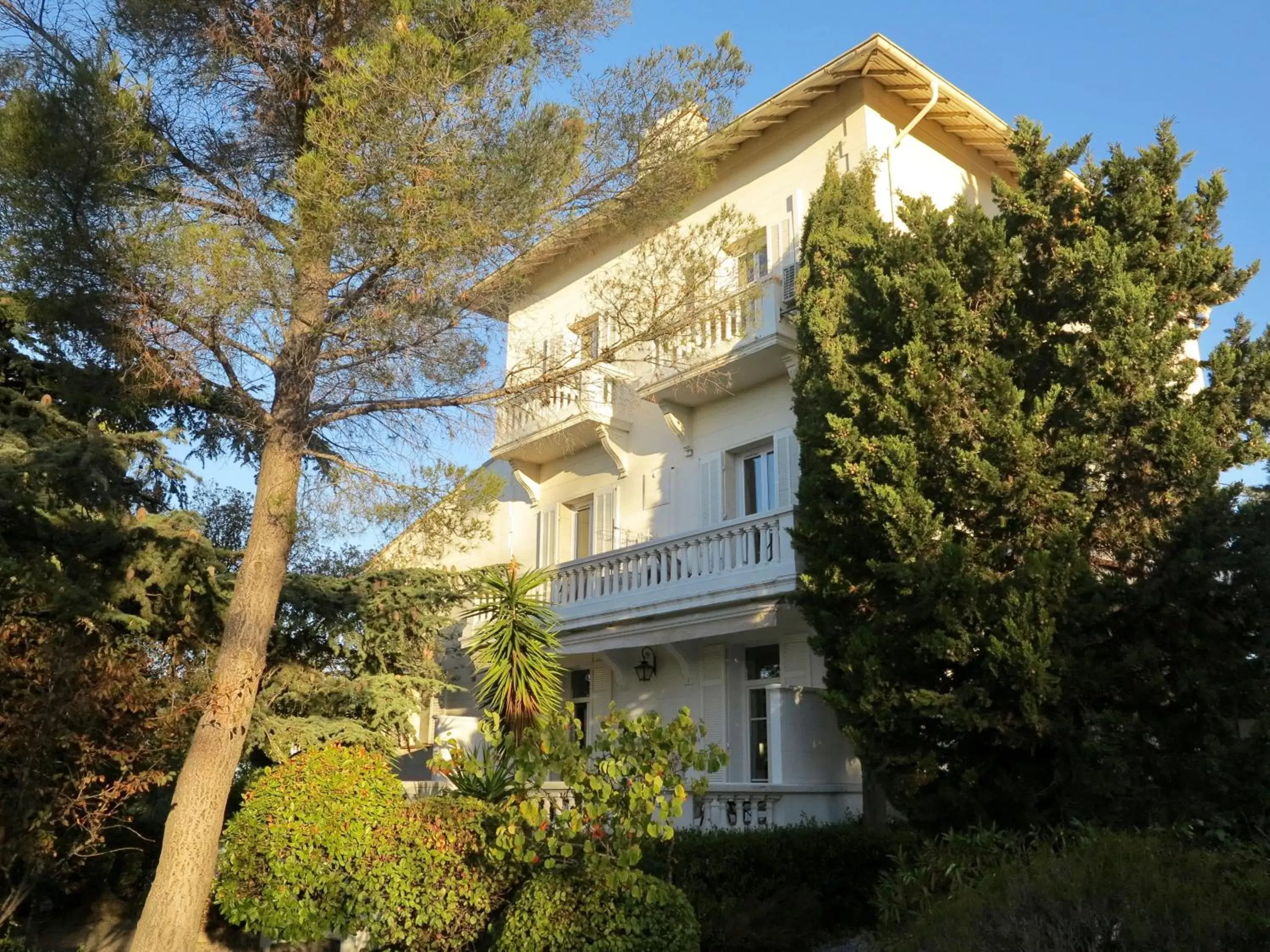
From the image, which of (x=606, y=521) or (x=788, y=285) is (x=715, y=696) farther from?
(x=788, y=285)

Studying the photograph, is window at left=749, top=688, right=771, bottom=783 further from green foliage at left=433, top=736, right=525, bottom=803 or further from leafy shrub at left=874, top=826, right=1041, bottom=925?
leafy shrub at left=874, top=826, right=1041, bottom=925

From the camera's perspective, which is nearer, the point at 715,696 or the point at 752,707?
the point at 752,707

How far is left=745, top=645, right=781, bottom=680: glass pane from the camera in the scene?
14625 millimetres

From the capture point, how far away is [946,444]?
10102 millimetres

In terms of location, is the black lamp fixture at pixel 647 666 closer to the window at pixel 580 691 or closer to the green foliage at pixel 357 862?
the window at pixel 580 691

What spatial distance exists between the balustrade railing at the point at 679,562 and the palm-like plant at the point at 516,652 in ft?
5.95

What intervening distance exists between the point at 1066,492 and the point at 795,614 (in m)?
4.46

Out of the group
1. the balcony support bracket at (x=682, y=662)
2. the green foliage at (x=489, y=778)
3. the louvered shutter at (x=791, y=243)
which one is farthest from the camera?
the balcony support bracket at (x=682, y=662)

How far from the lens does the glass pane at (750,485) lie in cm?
1575

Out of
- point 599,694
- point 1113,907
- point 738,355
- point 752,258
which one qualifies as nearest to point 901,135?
point 752,258

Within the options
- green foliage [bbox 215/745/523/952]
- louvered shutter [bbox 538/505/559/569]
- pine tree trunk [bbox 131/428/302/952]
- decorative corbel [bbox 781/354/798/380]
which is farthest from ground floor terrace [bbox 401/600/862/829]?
pine tree trunk [bbox 131/428/302/952]

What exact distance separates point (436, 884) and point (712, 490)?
8.11 meters

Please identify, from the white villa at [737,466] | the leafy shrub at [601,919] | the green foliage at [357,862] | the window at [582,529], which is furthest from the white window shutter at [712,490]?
the leafy shrub at [601,919]

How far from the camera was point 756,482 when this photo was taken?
51.7 ft
